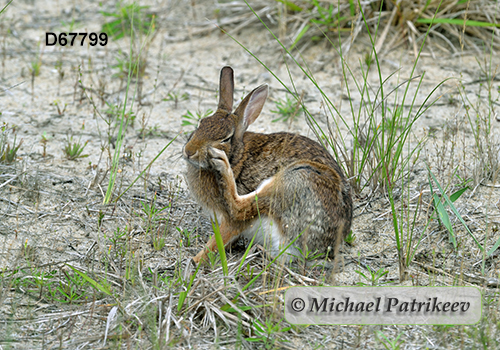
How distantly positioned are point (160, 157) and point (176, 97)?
1003 mm

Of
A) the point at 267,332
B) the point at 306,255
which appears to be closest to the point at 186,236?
the point at 306,255

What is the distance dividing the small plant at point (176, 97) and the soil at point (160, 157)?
26mm

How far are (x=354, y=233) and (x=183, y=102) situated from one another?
9.44 feet

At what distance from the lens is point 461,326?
3.40 metres

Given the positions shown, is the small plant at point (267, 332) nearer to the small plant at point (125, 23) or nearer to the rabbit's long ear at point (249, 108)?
the rabbit's long ear at point (249, 108)

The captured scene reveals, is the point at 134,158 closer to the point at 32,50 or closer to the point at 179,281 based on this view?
the point at 179,281

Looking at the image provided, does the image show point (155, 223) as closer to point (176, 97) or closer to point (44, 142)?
point (44, 142)

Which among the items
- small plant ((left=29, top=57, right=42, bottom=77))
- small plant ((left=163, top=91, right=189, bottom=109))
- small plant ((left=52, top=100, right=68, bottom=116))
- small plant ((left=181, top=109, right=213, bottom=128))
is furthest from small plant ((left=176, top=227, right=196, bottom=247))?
small plant ((left=29, top=57, right=42, bottom=77))

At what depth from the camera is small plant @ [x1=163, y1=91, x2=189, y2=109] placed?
21.3 feet

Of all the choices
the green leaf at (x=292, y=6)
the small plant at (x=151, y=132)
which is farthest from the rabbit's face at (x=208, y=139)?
the green leaf at (x=292, y=6)

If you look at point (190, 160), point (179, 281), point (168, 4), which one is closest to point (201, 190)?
point (190, 160)

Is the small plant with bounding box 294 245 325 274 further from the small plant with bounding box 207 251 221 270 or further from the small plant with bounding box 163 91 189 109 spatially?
the small plant with bounding box 163 91 189 109

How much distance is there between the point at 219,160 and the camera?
13.3 feet

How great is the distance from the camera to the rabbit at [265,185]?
13.2ft
